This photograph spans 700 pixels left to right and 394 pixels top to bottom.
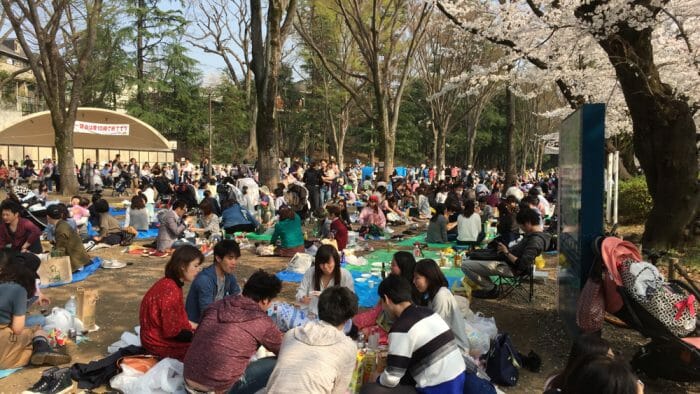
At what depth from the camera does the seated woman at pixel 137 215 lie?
1030cm

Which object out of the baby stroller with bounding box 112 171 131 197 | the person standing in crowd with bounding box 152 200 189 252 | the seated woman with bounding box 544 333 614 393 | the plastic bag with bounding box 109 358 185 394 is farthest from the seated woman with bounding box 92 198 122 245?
the baby stroller with bounding box 112 171 131 197

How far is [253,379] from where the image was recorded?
310cm

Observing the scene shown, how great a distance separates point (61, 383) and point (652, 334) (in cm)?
420

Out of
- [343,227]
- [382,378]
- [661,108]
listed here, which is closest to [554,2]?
[661,108]

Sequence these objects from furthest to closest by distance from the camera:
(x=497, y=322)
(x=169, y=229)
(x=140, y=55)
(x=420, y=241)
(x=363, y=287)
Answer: (x=140, y=55) → (x=420, y=241) → (x=169, y=229) → (x=363, y=287) → (x=497, y=322)

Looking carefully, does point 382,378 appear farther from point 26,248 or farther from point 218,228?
point 218,228

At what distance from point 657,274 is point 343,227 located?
199 inches

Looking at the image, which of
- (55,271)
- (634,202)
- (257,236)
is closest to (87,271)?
(55,271)

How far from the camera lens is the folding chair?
6.10 m

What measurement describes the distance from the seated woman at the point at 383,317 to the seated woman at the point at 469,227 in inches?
192

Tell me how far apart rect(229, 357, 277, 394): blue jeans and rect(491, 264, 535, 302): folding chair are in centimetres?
371

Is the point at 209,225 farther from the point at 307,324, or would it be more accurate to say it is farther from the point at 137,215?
the point at 307,324

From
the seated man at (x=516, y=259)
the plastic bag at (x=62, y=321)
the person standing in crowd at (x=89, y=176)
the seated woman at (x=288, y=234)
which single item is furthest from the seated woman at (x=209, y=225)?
the person standing in crowd at (x=89, y=176)

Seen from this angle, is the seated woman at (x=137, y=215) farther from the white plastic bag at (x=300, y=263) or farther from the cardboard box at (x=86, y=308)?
the cardboard box at (x=86, y=308)
